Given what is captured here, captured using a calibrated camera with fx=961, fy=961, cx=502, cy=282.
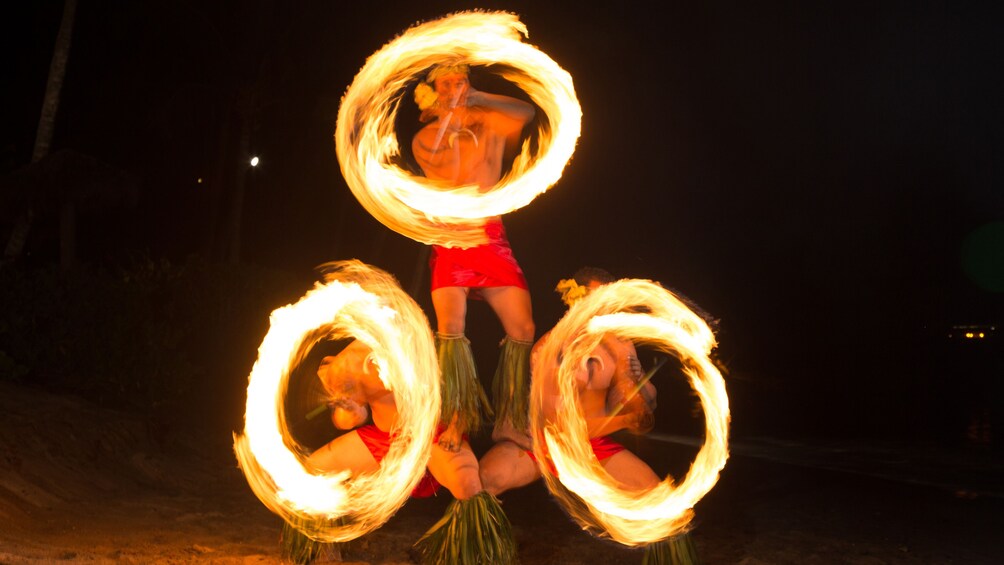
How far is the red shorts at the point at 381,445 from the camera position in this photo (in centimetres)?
520

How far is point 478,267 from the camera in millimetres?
5098

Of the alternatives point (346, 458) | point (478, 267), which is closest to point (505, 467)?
point (346, 458)

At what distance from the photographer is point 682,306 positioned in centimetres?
494

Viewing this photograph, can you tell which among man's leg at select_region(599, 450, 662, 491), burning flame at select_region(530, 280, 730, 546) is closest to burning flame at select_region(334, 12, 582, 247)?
burning flame at select_region(530, 280, 730, 546)

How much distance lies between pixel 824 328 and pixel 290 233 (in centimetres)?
1932

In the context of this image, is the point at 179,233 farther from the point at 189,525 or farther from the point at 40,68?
the point at 189,525

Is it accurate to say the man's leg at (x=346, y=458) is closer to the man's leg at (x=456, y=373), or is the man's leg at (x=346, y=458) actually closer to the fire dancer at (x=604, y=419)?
the man's leg at (x=456, y=373)

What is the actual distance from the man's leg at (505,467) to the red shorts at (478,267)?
0.86m

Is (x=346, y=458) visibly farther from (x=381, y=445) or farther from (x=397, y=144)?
(x=397, y=144)

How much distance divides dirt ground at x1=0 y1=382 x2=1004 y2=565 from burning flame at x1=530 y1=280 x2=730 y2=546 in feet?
5.24

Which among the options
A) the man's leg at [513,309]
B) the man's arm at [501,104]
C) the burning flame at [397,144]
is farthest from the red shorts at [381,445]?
the man's arm at [501,104]

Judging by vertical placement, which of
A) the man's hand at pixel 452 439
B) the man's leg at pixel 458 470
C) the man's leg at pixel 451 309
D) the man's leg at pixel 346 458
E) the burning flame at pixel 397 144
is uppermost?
the burning flame at pixel 397 144

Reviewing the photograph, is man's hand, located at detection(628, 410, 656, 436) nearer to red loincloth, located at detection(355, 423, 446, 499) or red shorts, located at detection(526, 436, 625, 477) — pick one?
red shorts, located at detection(526, 436, 625, 477)

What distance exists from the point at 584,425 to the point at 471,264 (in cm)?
103
